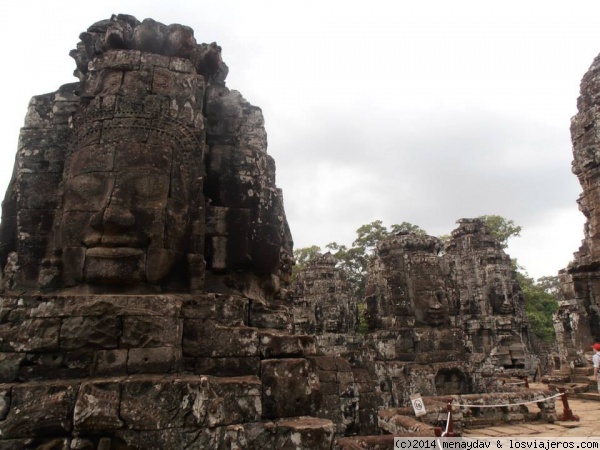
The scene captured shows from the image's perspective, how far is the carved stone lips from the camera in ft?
12.5

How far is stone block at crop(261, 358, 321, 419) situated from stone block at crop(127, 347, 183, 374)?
2.61ft

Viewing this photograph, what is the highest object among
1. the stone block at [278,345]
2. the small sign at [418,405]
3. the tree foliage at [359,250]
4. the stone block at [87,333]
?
the tree foliage at [359,250]

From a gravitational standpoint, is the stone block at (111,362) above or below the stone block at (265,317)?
below

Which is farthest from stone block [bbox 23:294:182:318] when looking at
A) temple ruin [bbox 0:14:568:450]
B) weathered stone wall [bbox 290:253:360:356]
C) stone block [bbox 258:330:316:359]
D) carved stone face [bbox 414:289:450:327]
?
weathered stone wall [bbox 290:253:360:356]

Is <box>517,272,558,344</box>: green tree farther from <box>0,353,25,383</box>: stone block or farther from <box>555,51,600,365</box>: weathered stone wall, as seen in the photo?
<box>0,353,25,383</box>: stone block

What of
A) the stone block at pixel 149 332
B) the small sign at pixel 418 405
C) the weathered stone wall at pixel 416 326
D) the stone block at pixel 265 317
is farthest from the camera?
the weathered stone wall at pixel 416 326

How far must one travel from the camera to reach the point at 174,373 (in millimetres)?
3578

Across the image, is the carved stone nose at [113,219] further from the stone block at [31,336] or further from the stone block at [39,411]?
the stone block at [39,411]

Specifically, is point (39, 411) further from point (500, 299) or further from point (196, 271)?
point (500, 299)

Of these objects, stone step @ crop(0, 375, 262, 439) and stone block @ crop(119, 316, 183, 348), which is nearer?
stone step @ crop(0, 375, 262, 439)

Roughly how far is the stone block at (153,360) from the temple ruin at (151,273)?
0.01m

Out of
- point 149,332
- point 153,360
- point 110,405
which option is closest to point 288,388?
point 153,360

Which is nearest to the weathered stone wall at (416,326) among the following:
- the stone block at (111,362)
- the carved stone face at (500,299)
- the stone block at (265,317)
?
the stone block at (265,317)

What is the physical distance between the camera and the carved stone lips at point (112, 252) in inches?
149
